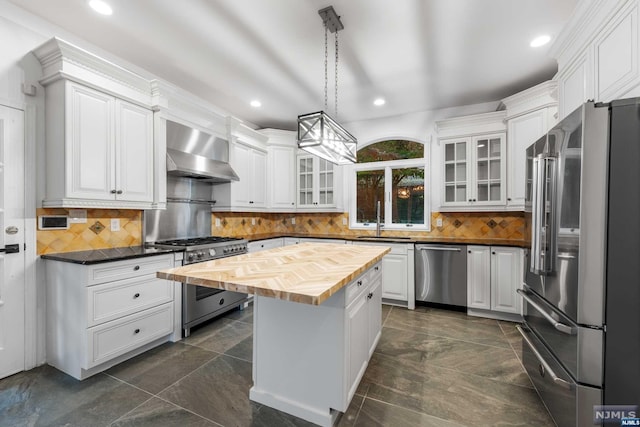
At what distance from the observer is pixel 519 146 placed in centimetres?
338

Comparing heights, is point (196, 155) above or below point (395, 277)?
above

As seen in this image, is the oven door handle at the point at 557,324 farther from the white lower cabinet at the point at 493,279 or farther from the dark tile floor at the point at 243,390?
the white lower cabinet at the point at 493,279

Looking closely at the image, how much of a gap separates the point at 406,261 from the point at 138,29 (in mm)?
3819

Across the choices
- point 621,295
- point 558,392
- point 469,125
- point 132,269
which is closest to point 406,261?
point 469,125

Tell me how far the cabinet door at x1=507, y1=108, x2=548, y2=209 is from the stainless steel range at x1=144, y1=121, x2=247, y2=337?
3.46 meters

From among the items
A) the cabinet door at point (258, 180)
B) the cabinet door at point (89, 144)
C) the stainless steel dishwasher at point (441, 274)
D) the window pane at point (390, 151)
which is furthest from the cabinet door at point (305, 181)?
the cabinet door at point (89, 144)

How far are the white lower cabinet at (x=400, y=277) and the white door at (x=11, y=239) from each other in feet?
12.2

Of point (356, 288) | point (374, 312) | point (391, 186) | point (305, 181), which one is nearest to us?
point (356, 288)

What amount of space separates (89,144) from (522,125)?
4.52m

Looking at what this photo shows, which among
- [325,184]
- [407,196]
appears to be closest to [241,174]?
[325,184]

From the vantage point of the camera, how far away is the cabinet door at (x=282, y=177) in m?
4.75

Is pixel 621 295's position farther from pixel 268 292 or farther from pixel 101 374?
pixel 101 374

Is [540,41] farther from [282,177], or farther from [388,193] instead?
[282,177]

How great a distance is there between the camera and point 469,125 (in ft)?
12.4
